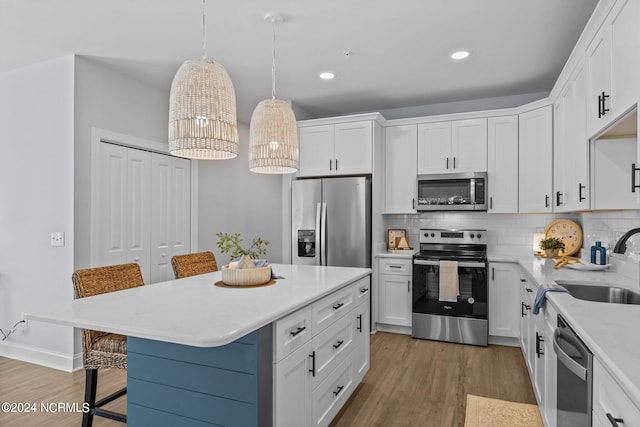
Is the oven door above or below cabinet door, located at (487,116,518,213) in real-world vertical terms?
below

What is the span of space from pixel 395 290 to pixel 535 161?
1970 millimetres

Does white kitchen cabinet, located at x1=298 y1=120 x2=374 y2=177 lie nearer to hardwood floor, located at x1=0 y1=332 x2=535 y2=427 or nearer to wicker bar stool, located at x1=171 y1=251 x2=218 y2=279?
wicker bar stool, located at x1=171 y1=251 x2=218 y2=279

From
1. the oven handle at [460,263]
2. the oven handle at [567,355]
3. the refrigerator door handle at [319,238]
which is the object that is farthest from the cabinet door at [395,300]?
the oven handle at [567,355]

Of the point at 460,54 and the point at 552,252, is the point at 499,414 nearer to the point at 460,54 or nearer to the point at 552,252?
the point at 552,252

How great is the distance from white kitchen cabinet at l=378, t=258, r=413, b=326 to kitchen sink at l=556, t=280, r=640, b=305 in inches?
78.8

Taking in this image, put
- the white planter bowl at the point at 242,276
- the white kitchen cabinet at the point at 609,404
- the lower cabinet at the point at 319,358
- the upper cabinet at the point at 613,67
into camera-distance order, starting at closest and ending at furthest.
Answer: the white kitchen cabinet at the point at 609,404 < the upper cabinet at the point at 613,67 < the lower cabinet at the point at 319,358 < the white planter bowl at the point at 242,276

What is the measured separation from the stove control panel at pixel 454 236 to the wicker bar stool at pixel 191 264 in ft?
8.24

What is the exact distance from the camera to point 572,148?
2881mm

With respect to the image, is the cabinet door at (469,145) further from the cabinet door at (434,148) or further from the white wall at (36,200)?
the white wall at (36,200)

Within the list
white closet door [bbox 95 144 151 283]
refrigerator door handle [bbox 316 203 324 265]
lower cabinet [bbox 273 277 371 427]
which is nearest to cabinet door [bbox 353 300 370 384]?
lower cabinet [bbox 273 277 371 427]

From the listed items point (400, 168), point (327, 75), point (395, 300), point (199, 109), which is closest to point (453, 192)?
point (400, 168)

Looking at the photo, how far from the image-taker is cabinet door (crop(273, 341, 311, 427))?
5.60 feet

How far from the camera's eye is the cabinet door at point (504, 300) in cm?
389

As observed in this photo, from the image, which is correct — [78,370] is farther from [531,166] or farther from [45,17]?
[531,166]
